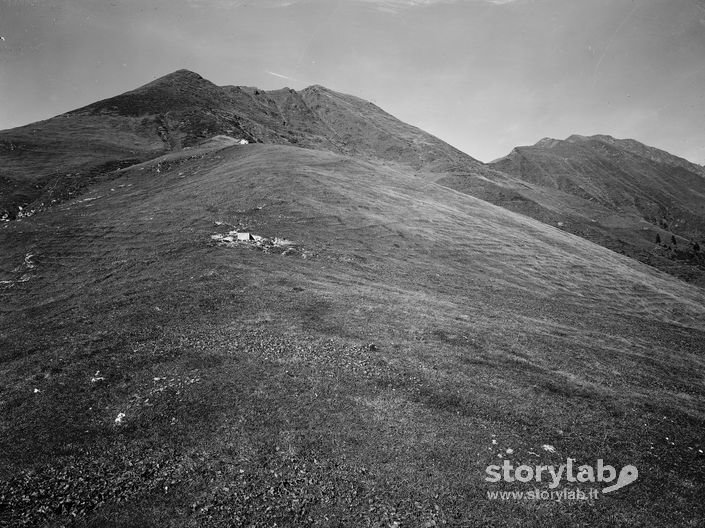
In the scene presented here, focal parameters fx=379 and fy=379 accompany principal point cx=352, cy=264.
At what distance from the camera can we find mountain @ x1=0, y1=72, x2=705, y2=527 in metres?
14.7

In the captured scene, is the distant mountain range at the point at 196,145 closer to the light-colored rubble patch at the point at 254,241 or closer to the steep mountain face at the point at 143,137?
the steep mountain face at the point at 143,137

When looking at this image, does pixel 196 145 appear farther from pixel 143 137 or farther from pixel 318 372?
pixel 318 372

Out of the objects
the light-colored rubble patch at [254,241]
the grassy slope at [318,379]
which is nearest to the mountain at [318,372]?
the grassy slope at [318,379]

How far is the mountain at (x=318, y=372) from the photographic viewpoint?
14.7 metres

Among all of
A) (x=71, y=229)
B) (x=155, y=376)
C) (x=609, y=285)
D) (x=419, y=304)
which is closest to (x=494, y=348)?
(x=419, y=304)

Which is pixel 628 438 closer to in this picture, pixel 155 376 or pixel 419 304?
pixel 419 304

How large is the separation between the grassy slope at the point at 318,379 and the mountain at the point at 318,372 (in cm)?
12

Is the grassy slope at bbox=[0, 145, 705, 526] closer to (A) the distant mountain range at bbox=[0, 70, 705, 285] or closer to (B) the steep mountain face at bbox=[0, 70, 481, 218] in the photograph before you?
(B) the steep mountain face at bbox=[0, 70, 481, 218]

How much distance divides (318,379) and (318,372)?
0.70 m

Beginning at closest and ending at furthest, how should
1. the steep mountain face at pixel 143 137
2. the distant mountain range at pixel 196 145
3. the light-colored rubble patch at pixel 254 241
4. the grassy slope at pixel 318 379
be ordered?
the grassy slope at pixel 318 379, the light-colored rubble patch at pixel 254 241, the steep mountain face at pixel 143 137, the distant mountain range at pixel 196 145

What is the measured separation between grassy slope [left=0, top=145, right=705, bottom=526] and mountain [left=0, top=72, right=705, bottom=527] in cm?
12

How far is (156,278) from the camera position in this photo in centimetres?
3447

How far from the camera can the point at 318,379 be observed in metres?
21.5

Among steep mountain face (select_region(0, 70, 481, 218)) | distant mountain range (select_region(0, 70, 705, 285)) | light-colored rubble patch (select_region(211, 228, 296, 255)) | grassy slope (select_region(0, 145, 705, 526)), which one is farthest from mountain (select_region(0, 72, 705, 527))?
distant mountain range (select_region(0, 70, 705, 285))
